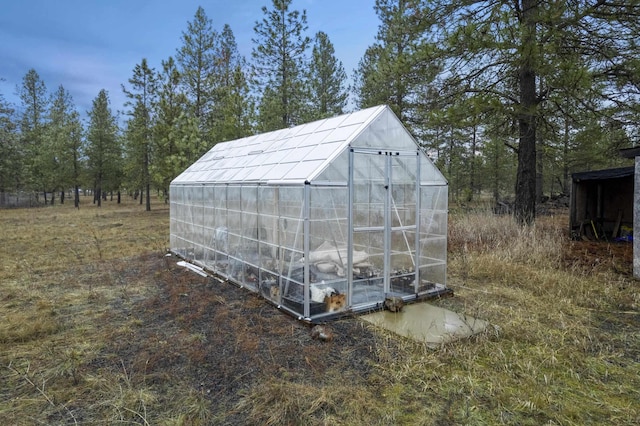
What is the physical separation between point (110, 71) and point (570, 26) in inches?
870

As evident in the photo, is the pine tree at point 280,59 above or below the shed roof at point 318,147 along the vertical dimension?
above

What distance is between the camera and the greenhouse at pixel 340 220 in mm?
4805

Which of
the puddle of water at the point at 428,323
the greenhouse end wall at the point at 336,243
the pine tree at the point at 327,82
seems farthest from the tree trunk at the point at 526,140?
the pine tree at the point at 327,82

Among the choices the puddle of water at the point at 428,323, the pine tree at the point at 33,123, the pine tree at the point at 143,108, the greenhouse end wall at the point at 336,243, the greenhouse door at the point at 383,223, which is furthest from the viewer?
the pine tree at the point at 33,123

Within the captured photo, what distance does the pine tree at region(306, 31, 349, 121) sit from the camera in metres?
18.4

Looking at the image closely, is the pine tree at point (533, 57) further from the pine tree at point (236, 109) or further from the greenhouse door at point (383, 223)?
the pine tree at point (236, 109)

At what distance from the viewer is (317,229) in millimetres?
Answer: 4746

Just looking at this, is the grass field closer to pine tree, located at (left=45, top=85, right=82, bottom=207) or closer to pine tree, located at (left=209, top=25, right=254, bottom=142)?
pine tree, located at (left=209, top=25, right=254, bottom=142)

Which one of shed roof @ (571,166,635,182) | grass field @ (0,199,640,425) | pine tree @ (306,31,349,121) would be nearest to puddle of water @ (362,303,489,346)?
grass field @ (0,199,640,425)

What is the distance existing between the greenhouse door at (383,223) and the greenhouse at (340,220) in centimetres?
1

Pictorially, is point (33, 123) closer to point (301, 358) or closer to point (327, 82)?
point (327, 82)

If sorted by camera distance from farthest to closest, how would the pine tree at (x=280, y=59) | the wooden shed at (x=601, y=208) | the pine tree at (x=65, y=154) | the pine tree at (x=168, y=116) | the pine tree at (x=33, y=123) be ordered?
the pine tree at (x=33, y=123) → the pine tree at (x=65, y=154) → the pine tree at (x=168, y=116) → the pine tree at (x=280, y=59) → the wooden shed at (x=601, y=208)

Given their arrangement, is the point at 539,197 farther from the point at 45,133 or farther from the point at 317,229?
the point at 45,133

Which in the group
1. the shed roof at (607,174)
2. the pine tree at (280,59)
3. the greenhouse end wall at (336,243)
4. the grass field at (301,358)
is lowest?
the grass field at (301,358)
